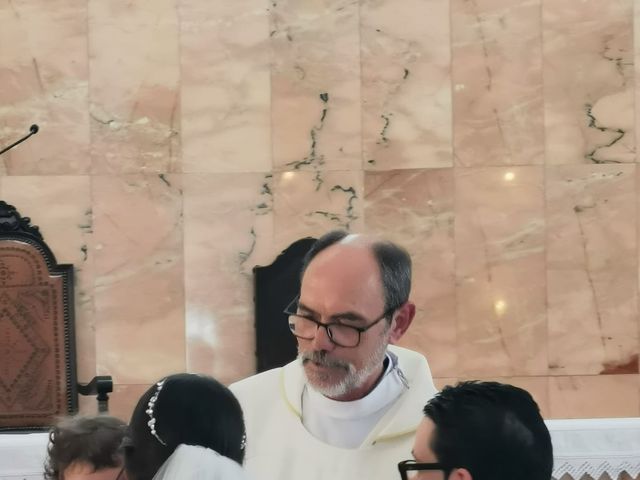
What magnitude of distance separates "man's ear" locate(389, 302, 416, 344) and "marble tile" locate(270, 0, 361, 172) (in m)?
4.55

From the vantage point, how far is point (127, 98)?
739 centimetres

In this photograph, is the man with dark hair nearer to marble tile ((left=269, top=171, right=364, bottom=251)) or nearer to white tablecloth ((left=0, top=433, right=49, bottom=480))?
white tablecloth ((left=0, top=433, right=49, bottom=480))

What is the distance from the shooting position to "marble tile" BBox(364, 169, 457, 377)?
747cm

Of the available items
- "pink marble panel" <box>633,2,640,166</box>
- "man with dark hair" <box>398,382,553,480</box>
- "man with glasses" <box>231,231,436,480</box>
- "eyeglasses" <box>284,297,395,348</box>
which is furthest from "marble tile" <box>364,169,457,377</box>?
"man with dark hair" <box>398,382,553,480</box>

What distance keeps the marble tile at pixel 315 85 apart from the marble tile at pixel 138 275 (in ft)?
3.26

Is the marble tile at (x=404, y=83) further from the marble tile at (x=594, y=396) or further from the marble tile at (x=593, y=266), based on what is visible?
the marble tile at (x=594, y=396)

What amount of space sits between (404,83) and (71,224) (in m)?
2.83

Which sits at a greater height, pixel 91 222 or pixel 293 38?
pixel 293 38

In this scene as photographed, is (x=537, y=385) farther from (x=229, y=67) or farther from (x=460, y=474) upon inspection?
(x=460, y=474)

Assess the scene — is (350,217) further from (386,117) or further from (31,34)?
(31,34)

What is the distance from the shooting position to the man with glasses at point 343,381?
2.83 m

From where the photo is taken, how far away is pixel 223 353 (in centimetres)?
742

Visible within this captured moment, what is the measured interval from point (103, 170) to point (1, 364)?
5.45 feet

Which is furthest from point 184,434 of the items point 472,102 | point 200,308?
point 472,102
